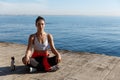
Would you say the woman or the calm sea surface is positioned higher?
the woman

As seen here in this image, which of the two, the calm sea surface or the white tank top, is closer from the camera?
the white tank top

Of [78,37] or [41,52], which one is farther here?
[78,37]

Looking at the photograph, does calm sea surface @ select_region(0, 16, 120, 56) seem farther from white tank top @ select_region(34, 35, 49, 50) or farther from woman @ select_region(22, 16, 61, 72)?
white tank top @ select_region(34, 35, 49, 50)

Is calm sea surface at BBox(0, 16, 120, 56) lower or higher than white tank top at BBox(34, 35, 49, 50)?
lower

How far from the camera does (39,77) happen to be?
18.7ft

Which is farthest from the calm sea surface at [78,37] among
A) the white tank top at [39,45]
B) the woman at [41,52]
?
the white tank top at [39,45]

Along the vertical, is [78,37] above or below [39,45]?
below

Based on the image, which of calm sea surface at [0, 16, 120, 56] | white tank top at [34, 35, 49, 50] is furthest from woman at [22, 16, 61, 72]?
calm sea surface at [0, 16, 120, 56]

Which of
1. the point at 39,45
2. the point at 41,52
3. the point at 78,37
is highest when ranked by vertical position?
the point at 39,45

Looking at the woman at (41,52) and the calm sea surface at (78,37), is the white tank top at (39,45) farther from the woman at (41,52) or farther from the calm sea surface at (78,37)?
the calm sea surface at (78,37)

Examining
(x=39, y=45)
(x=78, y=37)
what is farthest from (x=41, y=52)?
(x=78, y=37)

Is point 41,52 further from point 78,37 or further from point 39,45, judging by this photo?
point 78,37

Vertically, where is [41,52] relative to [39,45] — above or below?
below

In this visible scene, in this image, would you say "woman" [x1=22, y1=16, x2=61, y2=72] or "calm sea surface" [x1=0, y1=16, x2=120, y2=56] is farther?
"calm sea surface" [x1=0, y1=16, x2=120, y2=56]
